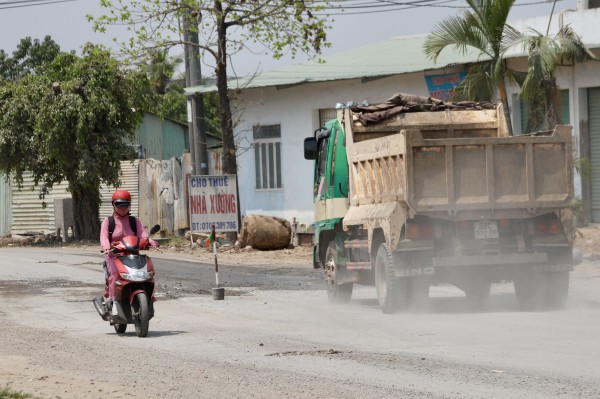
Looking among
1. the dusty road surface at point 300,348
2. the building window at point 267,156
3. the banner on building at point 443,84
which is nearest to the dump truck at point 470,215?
the dusty road surface at point 300,348

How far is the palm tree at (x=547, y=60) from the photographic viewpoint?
23.7m

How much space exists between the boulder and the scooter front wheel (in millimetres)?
16379

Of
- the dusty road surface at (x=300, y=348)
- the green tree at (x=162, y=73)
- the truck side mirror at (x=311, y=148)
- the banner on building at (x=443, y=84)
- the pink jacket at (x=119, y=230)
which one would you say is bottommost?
the dusty road surface at (x=300, y=348)

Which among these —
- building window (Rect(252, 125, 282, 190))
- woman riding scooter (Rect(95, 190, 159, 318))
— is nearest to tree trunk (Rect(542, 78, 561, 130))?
building window (Rect(252, 125, 282, 190))

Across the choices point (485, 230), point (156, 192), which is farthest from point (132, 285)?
point (156, 192)

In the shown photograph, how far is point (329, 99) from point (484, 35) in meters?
10.7

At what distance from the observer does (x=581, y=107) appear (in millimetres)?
27578

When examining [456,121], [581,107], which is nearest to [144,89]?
[581,107]

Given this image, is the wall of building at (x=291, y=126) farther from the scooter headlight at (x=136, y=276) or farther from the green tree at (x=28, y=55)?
the green tree at (x=28, y=55)

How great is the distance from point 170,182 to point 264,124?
3.44 metres

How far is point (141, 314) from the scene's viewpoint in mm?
13195

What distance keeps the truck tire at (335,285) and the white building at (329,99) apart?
11.6 metres

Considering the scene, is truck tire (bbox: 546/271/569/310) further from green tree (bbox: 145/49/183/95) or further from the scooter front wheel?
green tree (bbox: 145/49/183/95)

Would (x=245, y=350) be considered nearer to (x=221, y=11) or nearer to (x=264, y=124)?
(x=221, y=11)
